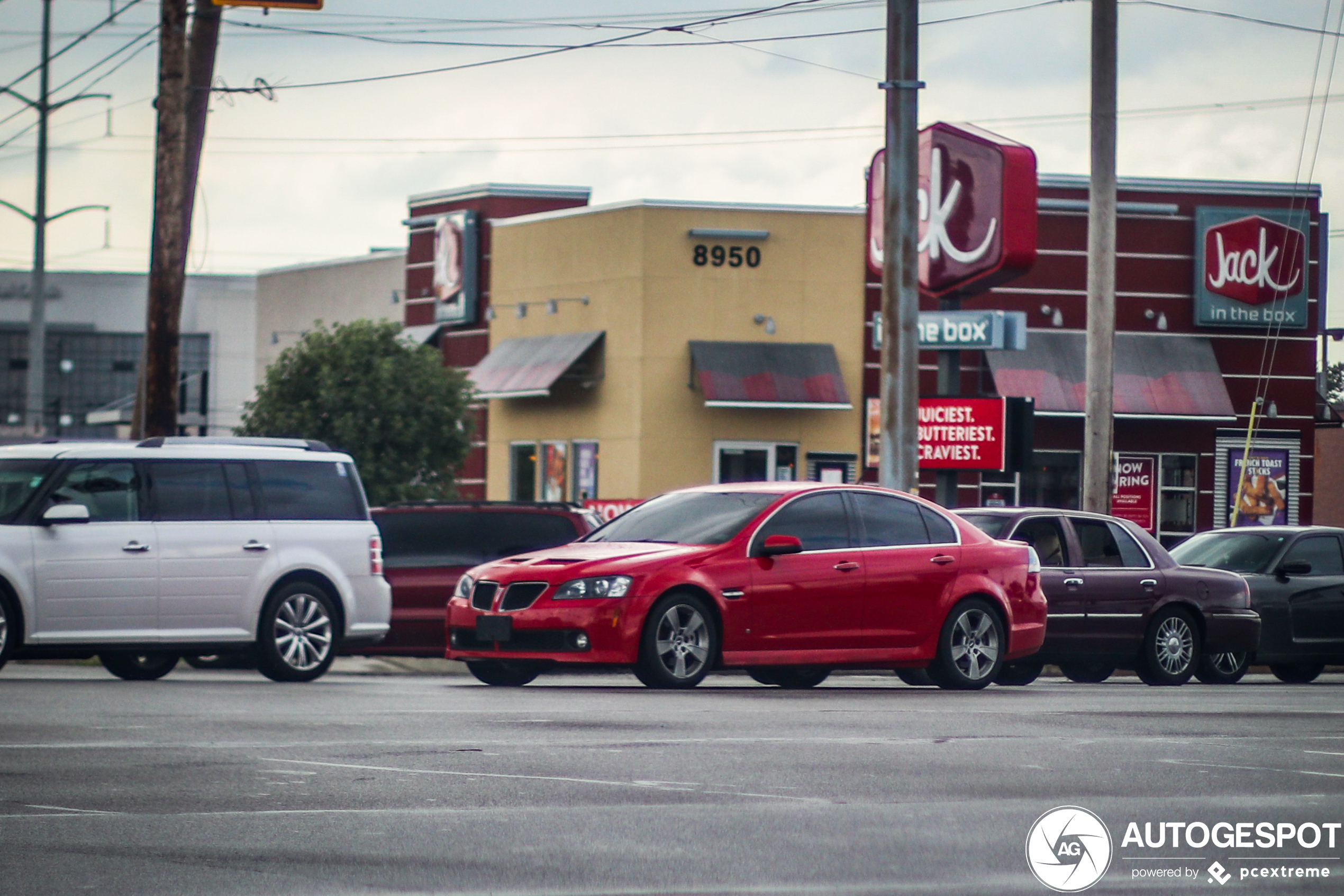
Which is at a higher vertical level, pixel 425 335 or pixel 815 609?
pixel 425 335

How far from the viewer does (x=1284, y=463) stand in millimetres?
42125

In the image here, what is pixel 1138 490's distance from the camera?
4166 centimetres

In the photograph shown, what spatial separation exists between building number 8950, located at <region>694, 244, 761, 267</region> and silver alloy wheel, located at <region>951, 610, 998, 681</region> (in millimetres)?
24540

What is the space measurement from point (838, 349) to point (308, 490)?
81.3 feet

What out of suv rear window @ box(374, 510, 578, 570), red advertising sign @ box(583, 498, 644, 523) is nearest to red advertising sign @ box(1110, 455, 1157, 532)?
red advertising sign @ box(583, 498, 644, 523)

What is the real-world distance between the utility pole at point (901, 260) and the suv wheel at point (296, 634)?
696 centimetres

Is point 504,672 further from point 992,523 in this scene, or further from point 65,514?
point 992,523

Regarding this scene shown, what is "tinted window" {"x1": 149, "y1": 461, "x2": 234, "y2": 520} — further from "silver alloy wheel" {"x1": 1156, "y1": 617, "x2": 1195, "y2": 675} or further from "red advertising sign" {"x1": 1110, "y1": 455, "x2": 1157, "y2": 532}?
"red advertising sign" {"x1": 1110, "y1": 455, "x2": 1157, "y2": 532}

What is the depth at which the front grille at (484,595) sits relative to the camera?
14.4 meters

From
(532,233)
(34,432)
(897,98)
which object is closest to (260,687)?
(897,98)

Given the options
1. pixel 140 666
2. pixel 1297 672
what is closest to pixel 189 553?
pixel 140 666

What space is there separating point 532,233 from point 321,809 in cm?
3491

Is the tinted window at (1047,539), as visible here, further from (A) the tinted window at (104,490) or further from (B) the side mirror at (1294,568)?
(A) the tinted window at (104,490)

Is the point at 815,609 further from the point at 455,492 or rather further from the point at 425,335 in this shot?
the point at 425,335
